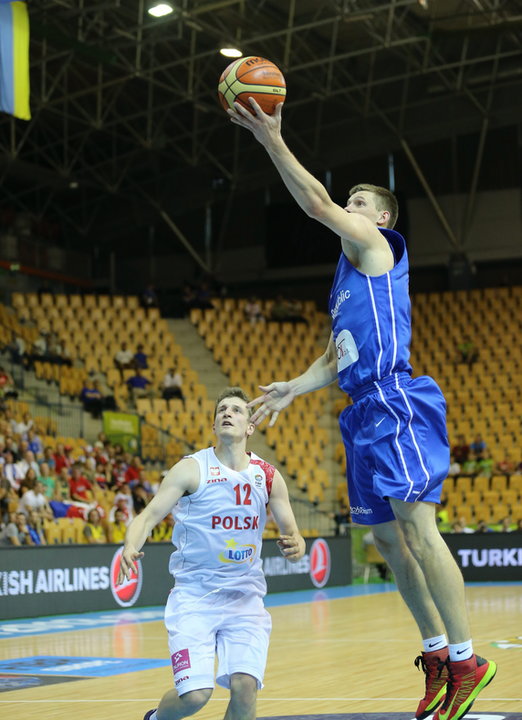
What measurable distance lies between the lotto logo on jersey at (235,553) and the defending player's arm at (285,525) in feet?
0.57

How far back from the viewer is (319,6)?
81.7ft

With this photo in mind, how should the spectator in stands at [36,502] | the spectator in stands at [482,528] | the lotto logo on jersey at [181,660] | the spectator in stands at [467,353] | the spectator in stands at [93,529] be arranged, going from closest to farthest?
the lotto logo on jersey at [181,660] → the spectator in stands at [36,502] → the spectator in stands at [93,529] → the spectator in stands at [482,528] → the spectator in stands at [467,353]

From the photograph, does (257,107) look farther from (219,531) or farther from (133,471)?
(133,471)

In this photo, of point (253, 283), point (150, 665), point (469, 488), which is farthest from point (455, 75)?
point (150, 665)

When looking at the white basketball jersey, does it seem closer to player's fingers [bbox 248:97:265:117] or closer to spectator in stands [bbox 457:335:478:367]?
player's fingers [bbox 248:97:265:117]

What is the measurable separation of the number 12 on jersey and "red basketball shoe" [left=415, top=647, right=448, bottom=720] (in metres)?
1.15

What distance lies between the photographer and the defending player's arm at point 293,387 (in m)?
5.31

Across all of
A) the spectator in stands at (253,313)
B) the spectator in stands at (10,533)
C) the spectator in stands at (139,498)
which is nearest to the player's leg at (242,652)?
the spectator in stands at (10,533)

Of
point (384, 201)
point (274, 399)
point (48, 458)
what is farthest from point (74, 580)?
point (384, 201)

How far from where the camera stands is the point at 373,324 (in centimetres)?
515

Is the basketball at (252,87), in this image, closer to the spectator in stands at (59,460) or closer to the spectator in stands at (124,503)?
the spectator in stands at (124,503)

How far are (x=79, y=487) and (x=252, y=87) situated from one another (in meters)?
13.6

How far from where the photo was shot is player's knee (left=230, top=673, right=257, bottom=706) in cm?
522

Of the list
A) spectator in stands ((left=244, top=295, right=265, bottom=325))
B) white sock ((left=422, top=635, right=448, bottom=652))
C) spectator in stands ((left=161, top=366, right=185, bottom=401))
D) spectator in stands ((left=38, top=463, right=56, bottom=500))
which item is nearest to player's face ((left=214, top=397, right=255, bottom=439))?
white sock ((left=422, top=635, right=448, bottom=652))
